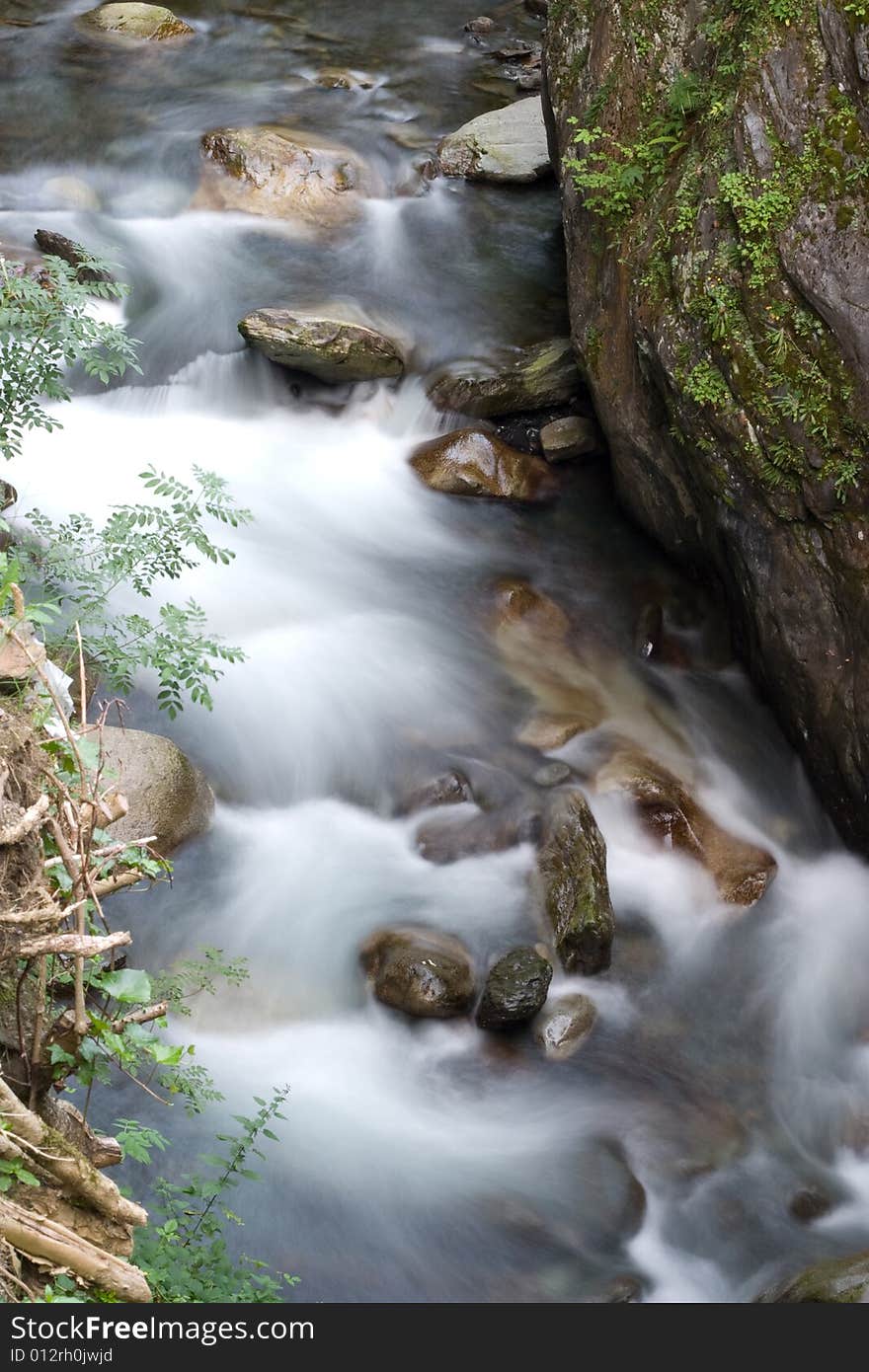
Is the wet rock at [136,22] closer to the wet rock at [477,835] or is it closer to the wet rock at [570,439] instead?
the wet rock at [570,439]

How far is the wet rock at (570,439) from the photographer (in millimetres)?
8555

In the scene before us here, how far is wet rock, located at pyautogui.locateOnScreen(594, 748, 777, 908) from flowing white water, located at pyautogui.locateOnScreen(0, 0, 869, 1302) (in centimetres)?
9

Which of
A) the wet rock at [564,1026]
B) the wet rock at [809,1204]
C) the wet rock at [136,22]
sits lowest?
the wet rock at [809,1204]

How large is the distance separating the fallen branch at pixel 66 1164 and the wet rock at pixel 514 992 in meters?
2.68

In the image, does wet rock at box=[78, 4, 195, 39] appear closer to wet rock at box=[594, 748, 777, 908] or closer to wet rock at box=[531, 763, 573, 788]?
wet rock at box=[531, 763, 573, 788]

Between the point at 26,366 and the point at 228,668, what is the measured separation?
239 centimetres

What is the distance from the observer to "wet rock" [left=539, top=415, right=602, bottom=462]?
28.1ft

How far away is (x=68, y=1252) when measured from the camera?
8.81ft

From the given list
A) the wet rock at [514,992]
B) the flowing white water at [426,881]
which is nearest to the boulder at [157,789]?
the flowing white water at [426,881]

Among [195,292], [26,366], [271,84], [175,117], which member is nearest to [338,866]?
[26,366]

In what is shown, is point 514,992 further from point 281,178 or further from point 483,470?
point 281,178

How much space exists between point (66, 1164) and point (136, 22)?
13166 mm

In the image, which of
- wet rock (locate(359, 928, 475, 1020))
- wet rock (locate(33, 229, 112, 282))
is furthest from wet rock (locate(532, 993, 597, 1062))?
wet rock (locate(33, 229, 112, 282))

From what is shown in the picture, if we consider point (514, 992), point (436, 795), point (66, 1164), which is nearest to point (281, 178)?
point (436, 795)
